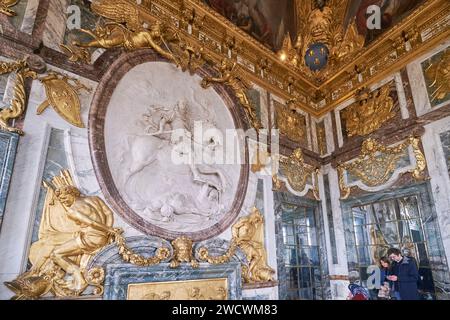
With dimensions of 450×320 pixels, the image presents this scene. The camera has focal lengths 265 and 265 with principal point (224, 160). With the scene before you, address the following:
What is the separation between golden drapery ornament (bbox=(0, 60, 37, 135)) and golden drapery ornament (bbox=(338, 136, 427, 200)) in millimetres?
6534

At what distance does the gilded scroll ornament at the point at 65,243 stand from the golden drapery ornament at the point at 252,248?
82.5 inches

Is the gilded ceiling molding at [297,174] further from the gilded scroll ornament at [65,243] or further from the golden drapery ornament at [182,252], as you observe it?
the gilded scroll ornament at [65,243]

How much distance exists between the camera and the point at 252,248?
4.95m

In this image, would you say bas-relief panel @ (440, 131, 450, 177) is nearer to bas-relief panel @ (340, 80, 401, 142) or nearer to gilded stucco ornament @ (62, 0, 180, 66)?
bas-relief panel @ (340, 80, 401, 142)

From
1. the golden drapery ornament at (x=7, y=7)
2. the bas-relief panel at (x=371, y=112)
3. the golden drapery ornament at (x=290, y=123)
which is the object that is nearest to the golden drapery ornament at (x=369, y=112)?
the bas-relief panel at (x=371, y=112)

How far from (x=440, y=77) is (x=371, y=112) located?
1467 millimetres

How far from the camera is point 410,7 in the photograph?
5.90 m

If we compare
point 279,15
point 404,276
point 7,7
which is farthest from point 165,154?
point 279,15

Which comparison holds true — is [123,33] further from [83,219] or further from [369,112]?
[369,112]

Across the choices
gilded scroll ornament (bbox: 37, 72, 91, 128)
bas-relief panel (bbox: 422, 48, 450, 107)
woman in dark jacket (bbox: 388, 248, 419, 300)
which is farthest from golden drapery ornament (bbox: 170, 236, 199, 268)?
bas-relief panel (bbox: 422, 48, 450, 107)

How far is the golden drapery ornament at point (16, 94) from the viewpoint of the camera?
309 centimetres
